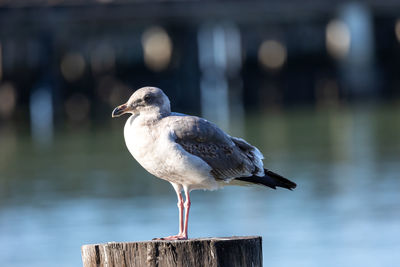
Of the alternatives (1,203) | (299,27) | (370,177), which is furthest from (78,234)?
(299,27)

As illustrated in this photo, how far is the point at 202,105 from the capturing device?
35438 mm

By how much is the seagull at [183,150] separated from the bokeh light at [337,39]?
3267cm

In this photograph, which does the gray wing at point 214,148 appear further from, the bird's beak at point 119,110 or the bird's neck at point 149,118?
the bird's beak at point 119,110

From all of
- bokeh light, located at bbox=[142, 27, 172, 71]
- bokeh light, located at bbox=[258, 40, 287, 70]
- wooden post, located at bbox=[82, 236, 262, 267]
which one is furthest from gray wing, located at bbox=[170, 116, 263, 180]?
bokeh light, located at bbox=[258, 40, 287, 70]

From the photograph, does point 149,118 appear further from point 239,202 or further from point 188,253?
point 239,202

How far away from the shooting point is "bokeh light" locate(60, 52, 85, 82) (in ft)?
122

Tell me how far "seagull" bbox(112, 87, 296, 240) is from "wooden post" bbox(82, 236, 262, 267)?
593 millimetres

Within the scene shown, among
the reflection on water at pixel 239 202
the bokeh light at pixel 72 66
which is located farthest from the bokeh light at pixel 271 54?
the reflection on water at pixel 239 202

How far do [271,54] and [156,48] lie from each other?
4.47 metres

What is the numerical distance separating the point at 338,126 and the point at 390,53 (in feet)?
35.7

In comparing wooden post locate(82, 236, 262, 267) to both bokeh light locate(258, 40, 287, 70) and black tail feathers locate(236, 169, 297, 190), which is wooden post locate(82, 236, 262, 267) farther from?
bokeh light locate(258, 40, 287, 70)

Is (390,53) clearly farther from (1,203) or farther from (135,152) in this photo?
(135,152)

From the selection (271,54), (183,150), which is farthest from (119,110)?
(271,54)

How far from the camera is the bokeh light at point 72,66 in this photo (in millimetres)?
37250
